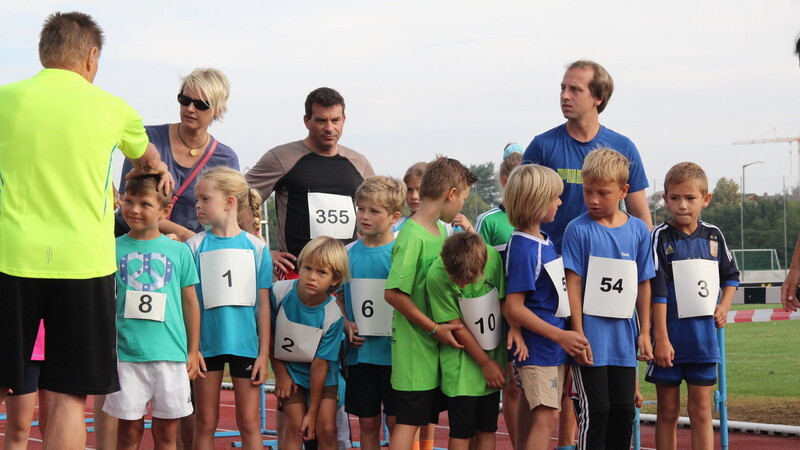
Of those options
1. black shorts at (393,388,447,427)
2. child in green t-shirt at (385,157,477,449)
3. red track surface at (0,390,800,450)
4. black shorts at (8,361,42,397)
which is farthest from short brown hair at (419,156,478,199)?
red track surface at (0,390,800,450)

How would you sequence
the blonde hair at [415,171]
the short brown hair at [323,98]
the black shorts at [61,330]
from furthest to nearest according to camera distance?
the blonde hair at [415,171], the short brown hair at [323,98], the black shorts at [61,330]

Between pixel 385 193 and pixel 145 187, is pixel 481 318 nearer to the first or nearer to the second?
pixel 385 193

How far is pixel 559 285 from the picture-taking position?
4422mm

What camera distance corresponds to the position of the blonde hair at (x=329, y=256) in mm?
4746

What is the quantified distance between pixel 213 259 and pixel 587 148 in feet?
6.40

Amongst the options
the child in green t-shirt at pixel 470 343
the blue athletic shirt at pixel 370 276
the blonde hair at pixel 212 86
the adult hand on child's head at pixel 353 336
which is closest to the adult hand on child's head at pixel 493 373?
the child in green t-shirt at pixel 470 343

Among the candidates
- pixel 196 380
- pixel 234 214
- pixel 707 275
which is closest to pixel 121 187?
pixel 234 214

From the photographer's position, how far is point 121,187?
16.4ft

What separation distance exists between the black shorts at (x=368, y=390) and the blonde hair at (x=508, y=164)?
1848 millimetres

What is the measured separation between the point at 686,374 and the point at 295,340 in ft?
6.41

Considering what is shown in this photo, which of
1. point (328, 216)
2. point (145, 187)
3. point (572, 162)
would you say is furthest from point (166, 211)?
point (572, 162)

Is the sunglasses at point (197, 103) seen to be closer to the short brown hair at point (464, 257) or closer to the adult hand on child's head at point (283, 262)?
the adult hand on child's head at point (283, 262)

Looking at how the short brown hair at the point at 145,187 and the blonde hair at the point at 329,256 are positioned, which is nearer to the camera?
the short brown hair at the point at 145,187

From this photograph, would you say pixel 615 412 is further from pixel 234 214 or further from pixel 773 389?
pixel 773 389
